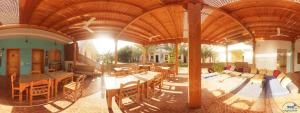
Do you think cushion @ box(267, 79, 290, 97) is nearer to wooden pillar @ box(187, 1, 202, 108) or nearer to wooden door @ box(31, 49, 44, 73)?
wooden pillar @ box(187, 1, 202, 108)

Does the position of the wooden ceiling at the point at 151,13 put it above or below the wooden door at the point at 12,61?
above

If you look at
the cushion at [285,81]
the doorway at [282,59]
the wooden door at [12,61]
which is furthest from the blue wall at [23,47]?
the doorway at [282,59]

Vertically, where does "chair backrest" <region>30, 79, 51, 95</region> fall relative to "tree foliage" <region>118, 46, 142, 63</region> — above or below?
below

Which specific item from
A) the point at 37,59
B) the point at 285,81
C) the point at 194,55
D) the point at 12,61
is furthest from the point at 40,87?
the point at 285,81

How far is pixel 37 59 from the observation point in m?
12.4

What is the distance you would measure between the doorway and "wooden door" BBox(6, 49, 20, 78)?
20.2m

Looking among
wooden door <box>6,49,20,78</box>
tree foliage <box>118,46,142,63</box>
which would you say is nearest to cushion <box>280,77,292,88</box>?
wooden door <box>6,49,20,78</box>

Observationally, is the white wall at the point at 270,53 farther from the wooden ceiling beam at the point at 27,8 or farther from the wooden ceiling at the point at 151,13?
the wooden ceiling beam at the point at 27,8

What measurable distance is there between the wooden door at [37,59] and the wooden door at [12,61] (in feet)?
2.68

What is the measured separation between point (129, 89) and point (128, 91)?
0.12 meters

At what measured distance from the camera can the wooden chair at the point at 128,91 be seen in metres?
5.15

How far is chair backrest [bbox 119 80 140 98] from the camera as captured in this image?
516cm

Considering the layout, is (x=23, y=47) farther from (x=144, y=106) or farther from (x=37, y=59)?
(x=144, y=106)

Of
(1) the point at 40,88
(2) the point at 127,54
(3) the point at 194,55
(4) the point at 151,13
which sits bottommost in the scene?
(1) the point at 40,88
